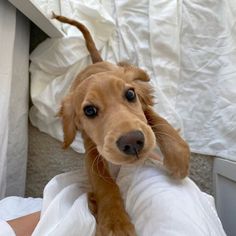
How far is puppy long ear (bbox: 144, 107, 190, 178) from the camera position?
0.70 meters

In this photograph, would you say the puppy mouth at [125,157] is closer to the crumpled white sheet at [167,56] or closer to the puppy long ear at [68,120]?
the puppy long ear at [68,120]

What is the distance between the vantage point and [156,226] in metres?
0.57

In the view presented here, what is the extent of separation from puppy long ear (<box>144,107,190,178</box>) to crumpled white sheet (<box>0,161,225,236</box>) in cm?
2

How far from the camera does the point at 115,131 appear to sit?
23.7 inches

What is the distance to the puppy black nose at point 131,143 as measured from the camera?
58 centimetres

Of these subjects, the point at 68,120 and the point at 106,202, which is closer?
the point at 106,202

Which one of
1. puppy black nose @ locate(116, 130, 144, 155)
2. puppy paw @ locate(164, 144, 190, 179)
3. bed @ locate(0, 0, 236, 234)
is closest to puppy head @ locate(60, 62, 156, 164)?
puppy black nose @ locate(116, 130, 144, 155)

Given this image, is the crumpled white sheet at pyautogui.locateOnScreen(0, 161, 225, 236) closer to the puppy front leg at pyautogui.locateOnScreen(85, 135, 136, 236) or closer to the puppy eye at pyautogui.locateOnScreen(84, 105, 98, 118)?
the puppy front leg at pyautogui.locateOnScreen(85, 135, 136, 236)

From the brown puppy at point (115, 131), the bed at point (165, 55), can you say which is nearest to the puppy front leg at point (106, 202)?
the brown puppy at point (115, 131)

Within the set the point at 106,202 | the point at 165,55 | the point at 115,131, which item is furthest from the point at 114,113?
the point at 165,55

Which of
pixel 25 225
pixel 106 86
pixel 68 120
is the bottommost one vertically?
pixel 25 225

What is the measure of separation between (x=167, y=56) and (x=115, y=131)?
67 cm

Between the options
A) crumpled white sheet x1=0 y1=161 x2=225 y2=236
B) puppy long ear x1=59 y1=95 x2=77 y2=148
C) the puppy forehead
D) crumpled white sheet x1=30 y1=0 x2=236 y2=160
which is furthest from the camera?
crumpled white sheet x1=30 y1=0 x2=236 y2=160

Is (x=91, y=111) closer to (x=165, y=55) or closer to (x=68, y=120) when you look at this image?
(x=68, y=120)
